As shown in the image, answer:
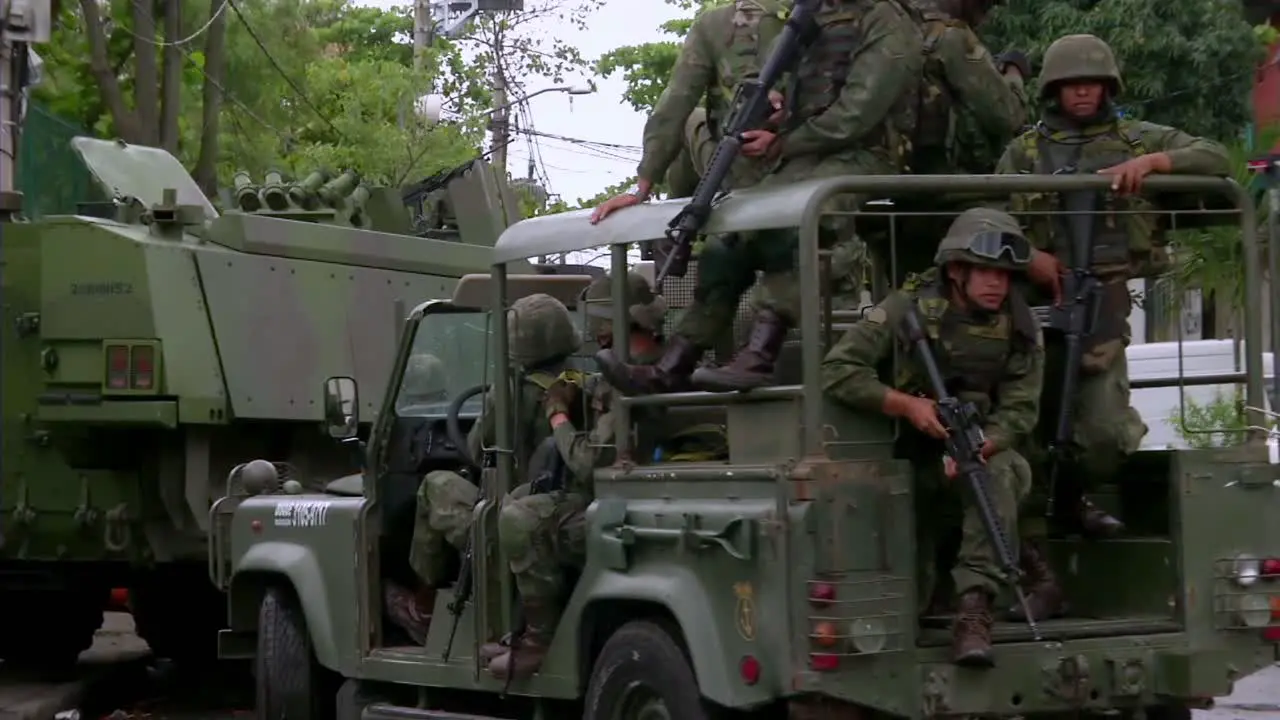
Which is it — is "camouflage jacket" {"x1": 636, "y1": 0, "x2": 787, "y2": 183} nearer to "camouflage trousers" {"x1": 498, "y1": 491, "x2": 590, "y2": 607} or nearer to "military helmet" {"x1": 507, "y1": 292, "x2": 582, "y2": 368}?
"military helmet" {"x1": 507, "y1": 292, "x2": 582, "y2": 368}

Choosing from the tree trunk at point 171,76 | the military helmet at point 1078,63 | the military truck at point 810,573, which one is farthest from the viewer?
the tree trunk at point 171,76

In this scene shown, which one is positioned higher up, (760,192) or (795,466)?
(760,192)

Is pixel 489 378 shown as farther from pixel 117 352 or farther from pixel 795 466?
pixel 117 352

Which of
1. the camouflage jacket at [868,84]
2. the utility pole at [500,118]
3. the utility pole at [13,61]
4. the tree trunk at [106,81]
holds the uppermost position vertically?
the utility pole at [500,118]

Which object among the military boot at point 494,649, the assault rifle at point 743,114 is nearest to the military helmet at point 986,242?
the assault rifle at point 743,114

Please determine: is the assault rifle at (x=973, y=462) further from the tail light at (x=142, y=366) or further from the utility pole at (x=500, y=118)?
the utility pole at (x=500, y=118)

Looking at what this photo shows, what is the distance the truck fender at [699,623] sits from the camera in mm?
6461

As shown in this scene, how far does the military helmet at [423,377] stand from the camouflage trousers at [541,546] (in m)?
1.57

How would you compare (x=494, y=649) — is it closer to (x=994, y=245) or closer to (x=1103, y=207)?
(x=994, y=245)

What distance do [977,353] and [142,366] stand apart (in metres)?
6.05

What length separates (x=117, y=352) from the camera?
464 inches

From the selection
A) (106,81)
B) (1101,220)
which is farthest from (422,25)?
(1101,220)

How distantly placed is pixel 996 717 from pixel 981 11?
271cm

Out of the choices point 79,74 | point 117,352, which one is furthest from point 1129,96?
point 117,352
